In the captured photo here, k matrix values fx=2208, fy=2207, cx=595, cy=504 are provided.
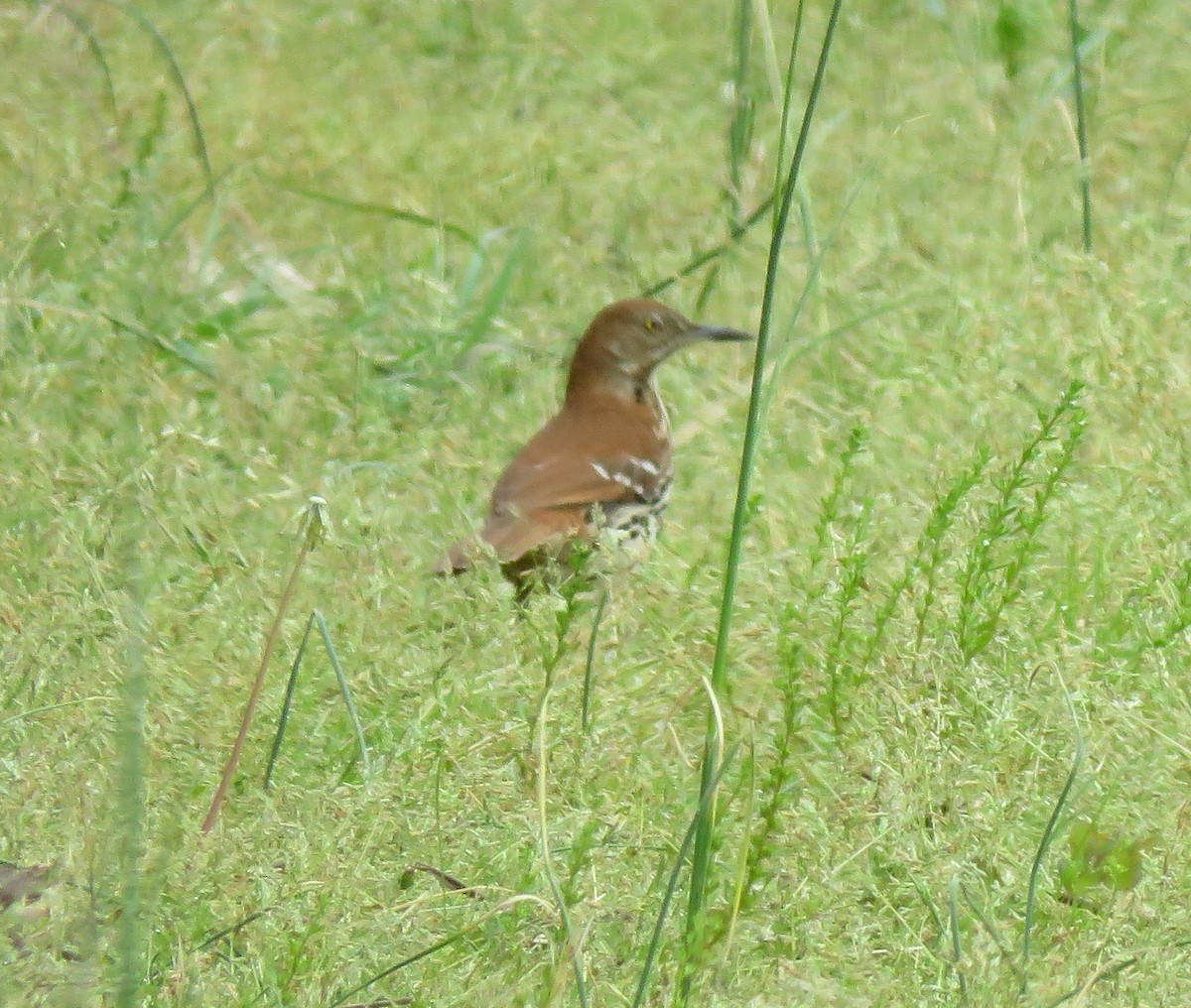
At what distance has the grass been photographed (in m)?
2.29

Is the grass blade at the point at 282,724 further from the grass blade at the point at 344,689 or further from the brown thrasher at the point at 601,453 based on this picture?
the brown thrasher at the point at 601,453

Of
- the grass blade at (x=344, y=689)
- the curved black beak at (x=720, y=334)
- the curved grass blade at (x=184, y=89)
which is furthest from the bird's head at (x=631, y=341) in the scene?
the grass blade at (x=344, y=689)

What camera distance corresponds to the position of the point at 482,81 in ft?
20.9

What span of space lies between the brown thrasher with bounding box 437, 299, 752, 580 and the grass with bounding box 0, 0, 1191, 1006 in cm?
10

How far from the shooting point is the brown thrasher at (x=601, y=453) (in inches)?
162

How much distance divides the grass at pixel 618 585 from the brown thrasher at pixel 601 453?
0.10 metres

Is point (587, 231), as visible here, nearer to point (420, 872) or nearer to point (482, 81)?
point (482, 81)

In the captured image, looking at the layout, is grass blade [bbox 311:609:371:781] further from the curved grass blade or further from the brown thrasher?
the curved grass blade

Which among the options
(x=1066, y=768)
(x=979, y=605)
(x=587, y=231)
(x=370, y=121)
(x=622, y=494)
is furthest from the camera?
(x=370, y=121)

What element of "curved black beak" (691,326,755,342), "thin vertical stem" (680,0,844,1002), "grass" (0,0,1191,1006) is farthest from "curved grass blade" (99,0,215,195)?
"thin vertical stem" (680,0,844,1002)

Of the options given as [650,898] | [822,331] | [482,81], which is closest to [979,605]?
[650,898]

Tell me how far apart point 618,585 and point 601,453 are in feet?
5.49

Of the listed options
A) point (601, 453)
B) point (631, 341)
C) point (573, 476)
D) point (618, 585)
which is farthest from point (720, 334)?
point (618, 585)

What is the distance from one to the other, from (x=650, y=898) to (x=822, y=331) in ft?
8.39
